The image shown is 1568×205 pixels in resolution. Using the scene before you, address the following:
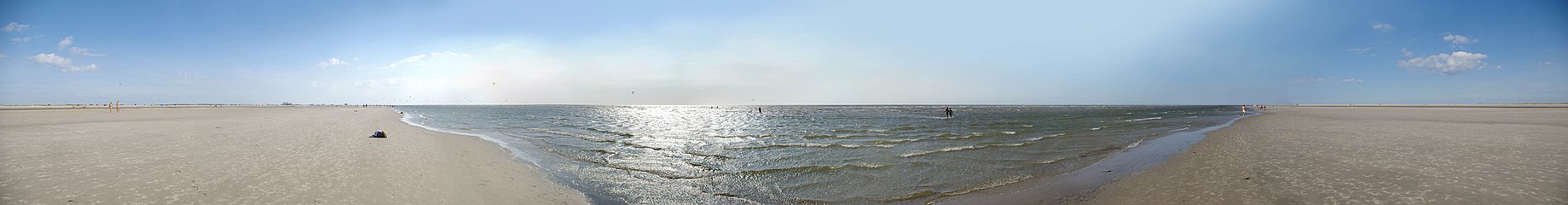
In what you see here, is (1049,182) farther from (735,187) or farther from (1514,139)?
(1514,139)

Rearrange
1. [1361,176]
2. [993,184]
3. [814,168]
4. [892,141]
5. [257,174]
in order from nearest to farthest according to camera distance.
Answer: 1. [1361,176]
2. [257,174]
3. [993,184]
4. [814,168]
5. [892,141]

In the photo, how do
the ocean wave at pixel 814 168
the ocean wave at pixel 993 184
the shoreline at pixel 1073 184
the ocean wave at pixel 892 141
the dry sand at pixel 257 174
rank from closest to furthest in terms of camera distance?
the dry sand at pixel 257 174 → the shoreline at pixel 1073 184 → the ocean wave at pixel 993 184 → the ocean wave at pixel 814 168 → the ocean wave at pixel 892 141

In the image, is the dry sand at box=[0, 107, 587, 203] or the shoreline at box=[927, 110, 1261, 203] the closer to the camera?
the dry sand at box=[0, 107, 587, 203]

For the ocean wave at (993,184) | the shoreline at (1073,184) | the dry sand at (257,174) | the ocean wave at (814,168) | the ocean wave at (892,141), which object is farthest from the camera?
the ocean wave at (892,141)

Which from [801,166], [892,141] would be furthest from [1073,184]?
[892,141]

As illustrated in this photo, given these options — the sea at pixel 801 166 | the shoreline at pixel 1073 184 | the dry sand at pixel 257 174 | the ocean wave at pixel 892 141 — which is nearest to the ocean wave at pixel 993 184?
the sea at pixel 801 166

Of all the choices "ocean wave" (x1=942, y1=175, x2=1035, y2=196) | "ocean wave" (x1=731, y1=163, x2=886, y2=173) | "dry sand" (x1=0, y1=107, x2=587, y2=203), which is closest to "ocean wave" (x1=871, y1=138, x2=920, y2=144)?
"ocean wave" (x1=731, y1=163, x2=886, y2=173)

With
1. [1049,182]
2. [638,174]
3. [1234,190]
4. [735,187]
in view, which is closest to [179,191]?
[638,174]

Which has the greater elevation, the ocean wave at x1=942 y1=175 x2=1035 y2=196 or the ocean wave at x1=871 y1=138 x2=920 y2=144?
the ocean wave at x1=871 y1=138 x2=920 y2=144

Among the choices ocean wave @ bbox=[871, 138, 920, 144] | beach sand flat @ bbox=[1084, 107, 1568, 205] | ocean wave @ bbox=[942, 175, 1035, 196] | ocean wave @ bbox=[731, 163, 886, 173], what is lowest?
ocean wave @ bbox=[942, 175, 1035, 196]

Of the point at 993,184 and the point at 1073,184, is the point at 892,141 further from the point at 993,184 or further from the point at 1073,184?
the point at 1073,184

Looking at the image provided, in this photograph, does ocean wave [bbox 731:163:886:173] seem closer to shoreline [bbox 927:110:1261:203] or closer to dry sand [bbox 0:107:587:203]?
shoreline [bbox 927:110:1261:203]

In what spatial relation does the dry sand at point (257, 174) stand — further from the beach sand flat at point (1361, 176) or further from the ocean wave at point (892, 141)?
the ocean wave at point (892, 141)

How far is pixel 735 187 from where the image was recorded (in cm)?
1191
